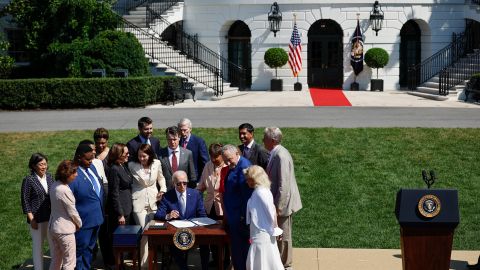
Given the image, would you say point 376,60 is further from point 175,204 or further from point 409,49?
point 175,204

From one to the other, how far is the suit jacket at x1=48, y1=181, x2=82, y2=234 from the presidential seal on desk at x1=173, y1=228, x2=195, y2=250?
1.31 m

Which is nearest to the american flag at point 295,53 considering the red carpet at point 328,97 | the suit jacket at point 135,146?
the red carpet at point 328,97

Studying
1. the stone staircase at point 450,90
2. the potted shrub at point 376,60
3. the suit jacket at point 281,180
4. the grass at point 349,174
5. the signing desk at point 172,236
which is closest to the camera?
the signing desk at point 172,236

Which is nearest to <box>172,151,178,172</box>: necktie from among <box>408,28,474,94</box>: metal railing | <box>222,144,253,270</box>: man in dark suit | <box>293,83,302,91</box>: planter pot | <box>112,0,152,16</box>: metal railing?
<box>222,144,253,270</box>: man in dark suit

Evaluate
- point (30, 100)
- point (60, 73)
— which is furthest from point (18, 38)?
point (30, 100)

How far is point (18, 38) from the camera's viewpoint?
3712cm

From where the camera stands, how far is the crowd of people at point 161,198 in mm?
10867

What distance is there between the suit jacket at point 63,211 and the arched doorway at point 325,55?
90.3 feet

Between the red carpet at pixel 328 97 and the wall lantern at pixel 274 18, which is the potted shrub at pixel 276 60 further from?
the red carpet at pixel 328 97

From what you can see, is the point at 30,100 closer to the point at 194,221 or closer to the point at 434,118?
the point at 434,118

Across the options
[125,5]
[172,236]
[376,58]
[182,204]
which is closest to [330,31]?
[376,58]

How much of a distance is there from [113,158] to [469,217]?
23.0 feet

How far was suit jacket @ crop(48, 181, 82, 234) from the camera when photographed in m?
11.1

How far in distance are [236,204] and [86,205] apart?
2.08 metres
